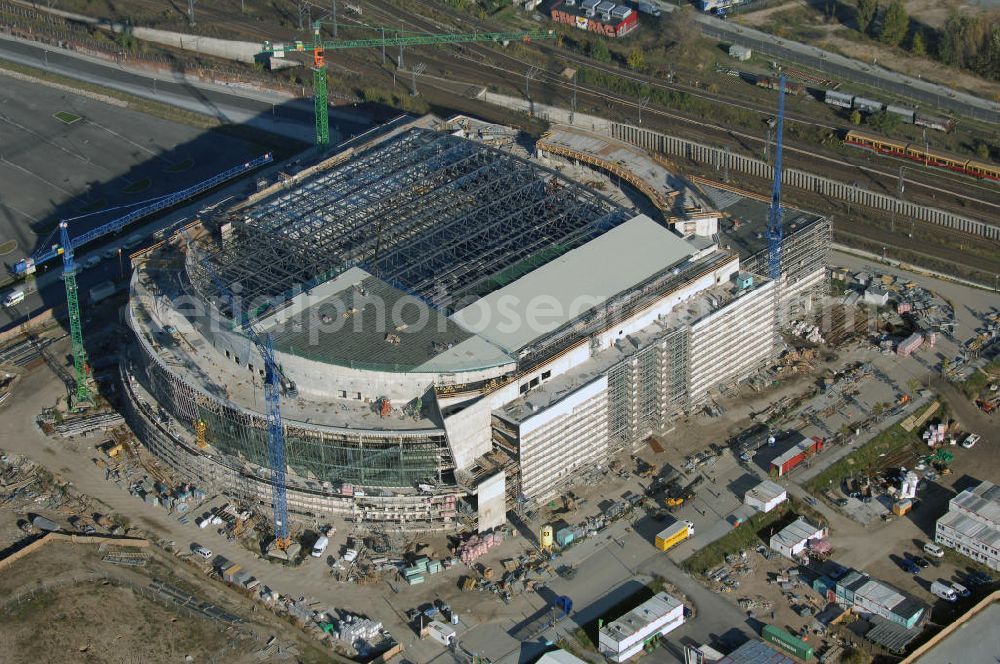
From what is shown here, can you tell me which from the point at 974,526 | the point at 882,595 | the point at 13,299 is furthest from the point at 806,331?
the point at 13,299

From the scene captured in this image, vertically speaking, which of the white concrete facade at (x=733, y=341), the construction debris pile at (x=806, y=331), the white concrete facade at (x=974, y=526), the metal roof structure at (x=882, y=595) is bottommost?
the metal roof structure at (x=882, y=595)

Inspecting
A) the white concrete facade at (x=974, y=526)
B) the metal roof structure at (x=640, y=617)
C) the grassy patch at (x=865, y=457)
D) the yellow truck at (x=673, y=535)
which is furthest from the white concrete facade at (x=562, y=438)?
the white concrete facade at (x=974, y=526)

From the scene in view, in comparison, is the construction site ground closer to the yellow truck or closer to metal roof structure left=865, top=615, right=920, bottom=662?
the yellow truck

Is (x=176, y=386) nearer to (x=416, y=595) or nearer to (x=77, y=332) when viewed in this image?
(x=77, y=332)

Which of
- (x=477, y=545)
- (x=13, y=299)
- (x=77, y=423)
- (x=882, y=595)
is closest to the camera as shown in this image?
(x=882, y=595)

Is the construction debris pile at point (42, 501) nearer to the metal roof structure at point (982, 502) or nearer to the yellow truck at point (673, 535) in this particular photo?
the yellow truck at point (673, 535)

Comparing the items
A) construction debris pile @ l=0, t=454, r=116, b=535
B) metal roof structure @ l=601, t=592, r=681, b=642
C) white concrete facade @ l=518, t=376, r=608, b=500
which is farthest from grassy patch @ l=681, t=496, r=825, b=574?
construction debris pile @ l=0, t=454, r=116, b=535

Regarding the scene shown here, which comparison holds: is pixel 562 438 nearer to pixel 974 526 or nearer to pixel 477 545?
pixel 477 545
